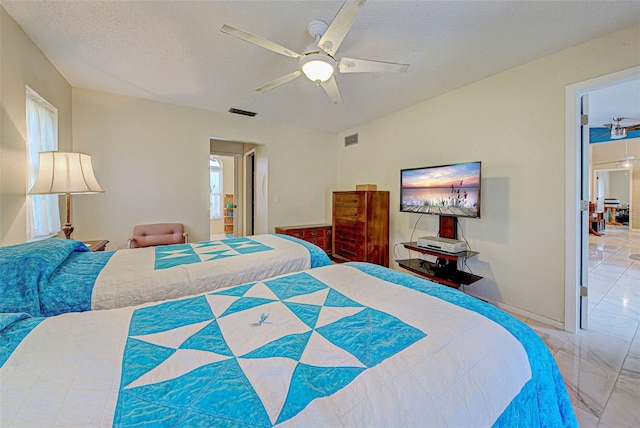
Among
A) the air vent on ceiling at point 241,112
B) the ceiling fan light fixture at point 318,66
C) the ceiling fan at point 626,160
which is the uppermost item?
the air vent on ceiling at point 241,112

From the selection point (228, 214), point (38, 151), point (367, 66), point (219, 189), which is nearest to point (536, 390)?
point (367, 66)

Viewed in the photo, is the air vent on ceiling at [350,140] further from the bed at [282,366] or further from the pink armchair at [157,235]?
the bed at [282,366]

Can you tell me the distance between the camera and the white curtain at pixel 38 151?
2152 mm

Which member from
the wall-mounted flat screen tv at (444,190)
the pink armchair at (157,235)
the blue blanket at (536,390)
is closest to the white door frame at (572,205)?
the wall-mounted flat screen tv at (444,190)

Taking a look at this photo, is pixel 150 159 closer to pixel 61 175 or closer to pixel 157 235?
→ pixel 157 235

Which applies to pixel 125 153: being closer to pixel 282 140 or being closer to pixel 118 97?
pixel 118 97

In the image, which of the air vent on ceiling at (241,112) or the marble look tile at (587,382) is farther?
the air vent on ceiling at (241,112)

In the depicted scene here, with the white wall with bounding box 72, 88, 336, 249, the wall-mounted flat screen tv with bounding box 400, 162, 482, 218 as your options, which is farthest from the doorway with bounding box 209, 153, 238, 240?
the wall-mounted flat screen tv with bounding box 400, 162, 482, 218

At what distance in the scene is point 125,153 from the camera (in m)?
3.42

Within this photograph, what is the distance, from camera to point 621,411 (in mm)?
1508

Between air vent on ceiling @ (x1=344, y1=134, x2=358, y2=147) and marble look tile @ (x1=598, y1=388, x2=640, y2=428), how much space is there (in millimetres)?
4193

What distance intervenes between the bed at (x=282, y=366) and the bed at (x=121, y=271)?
0.45 meters

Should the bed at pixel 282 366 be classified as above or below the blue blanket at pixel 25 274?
below

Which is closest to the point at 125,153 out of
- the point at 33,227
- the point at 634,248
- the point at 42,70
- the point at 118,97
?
the point at 118,97
